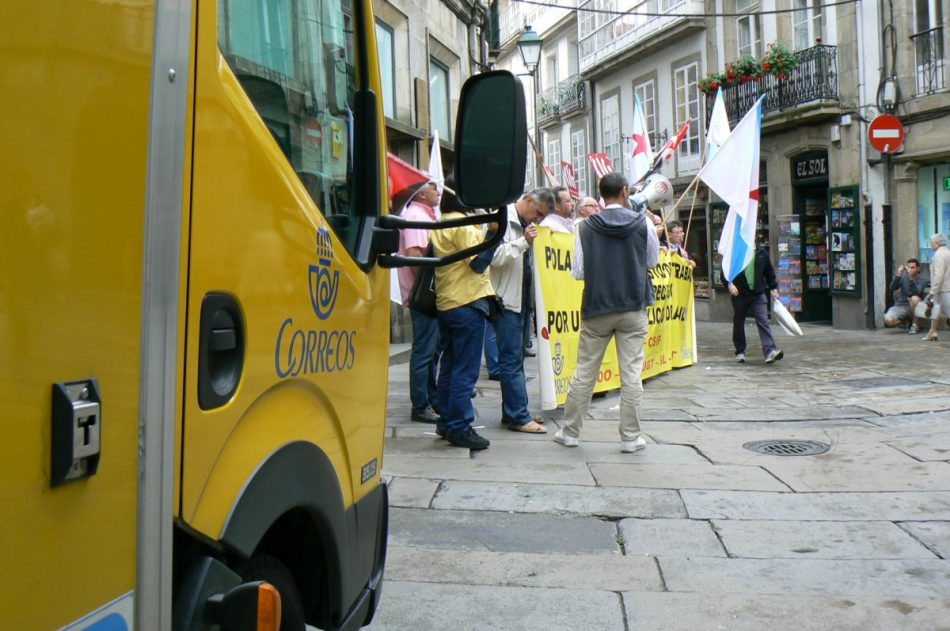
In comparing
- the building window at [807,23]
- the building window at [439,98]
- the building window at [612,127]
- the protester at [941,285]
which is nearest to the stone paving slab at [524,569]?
the protester at [941,285]

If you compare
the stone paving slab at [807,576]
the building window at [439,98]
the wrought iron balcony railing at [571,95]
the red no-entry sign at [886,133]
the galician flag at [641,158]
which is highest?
the wrought iron balcony railing at [571,95]

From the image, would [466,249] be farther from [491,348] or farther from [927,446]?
[491,348]

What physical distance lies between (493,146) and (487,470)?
3.83 meters

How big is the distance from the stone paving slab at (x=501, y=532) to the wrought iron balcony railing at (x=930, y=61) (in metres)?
16.5

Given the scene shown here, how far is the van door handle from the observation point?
Result: 167 centimetres

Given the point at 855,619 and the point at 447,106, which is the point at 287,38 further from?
the point at 447,106

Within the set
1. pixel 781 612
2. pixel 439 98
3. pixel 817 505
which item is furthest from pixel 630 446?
pixel 439 98

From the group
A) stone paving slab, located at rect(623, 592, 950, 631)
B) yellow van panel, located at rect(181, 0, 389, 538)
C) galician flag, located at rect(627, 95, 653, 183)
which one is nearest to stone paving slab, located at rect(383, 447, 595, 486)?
stone paving slab, located at rect(623, 592, 950, 631)

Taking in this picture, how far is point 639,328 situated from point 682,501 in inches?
57.8

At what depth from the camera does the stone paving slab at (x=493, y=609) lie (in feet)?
12.1

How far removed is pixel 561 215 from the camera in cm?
864

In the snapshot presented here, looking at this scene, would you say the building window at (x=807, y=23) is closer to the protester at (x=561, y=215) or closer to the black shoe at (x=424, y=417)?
the protester at (x=561, y=215)

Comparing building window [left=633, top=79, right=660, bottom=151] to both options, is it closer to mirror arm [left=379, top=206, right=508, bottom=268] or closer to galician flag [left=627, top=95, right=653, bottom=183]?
galician flag [left=627, top=95, right=653, bottom=183]

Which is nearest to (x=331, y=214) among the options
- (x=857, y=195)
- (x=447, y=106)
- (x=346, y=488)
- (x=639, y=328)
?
(x=346, y=488)
